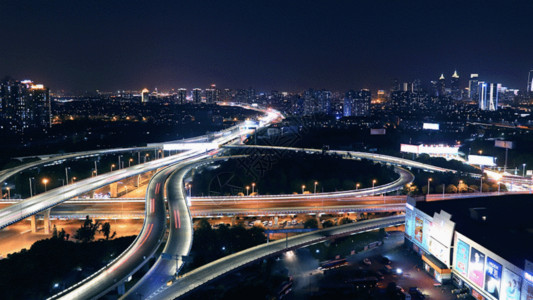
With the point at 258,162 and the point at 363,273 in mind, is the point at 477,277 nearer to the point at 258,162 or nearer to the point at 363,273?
the point at 363,273

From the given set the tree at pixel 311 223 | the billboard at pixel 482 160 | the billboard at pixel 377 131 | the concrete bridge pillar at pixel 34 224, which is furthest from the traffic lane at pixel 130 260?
the billboard at pixel 377 131

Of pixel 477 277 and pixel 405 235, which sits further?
pixel 405 235

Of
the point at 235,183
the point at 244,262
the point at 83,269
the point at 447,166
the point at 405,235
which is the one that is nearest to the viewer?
the point at 244,262

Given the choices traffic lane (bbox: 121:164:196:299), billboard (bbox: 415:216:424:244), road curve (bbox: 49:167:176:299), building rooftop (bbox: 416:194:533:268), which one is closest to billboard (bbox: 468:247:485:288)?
building rooftop (bbox: 416:194:533:268)

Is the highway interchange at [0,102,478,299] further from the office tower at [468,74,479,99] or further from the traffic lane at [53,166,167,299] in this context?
the office tower at [468,74,479,99]

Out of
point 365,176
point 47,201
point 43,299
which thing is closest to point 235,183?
point 365,176

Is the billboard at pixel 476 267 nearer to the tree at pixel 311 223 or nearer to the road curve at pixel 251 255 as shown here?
the road curve at pixel 251 255

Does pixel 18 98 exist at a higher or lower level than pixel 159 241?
higher
